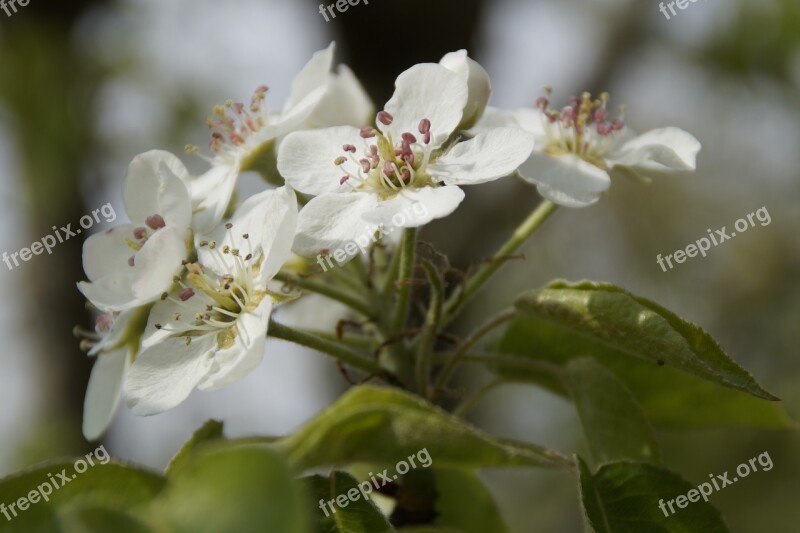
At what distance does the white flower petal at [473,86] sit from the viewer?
1.24 meters

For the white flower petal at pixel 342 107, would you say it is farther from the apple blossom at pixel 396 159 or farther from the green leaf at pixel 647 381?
the green leaf at pixel 647 381

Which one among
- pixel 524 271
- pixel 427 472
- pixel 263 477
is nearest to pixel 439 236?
pixel 427 472

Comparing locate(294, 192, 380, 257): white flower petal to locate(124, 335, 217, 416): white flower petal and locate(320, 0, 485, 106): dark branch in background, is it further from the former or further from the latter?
locate(320, 0, 485, 106): dark branch in background

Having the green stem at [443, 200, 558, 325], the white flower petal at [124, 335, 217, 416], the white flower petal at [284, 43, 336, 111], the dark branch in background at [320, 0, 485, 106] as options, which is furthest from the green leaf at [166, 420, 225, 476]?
the dark branch in background at [320, 0, 485, 106]

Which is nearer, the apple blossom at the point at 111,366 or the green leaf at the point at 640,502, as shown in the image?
the green leaf at the point at 640,502

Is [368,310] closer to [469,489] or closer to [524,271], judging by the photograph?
[469,489]

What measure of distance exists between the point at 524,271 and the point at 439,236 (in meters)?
4.55

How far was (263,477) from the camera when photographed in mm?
562

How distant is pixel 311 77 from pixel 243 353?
0.48 metres

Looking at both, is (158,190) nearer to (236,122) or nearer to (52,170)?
(236,122)

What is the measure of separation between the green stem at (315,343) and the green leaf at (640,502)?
347mm

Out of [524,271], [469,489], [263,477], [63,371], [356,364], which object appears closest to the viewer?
[263,477]

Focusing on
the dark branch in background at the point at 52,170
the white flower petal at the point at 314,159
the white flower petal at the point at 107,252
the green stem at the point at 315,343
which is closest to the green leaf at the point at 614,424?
the green stem at the point at 315,343

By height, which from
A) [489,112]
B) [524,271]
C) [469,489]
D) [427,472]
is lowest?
[524,271]
